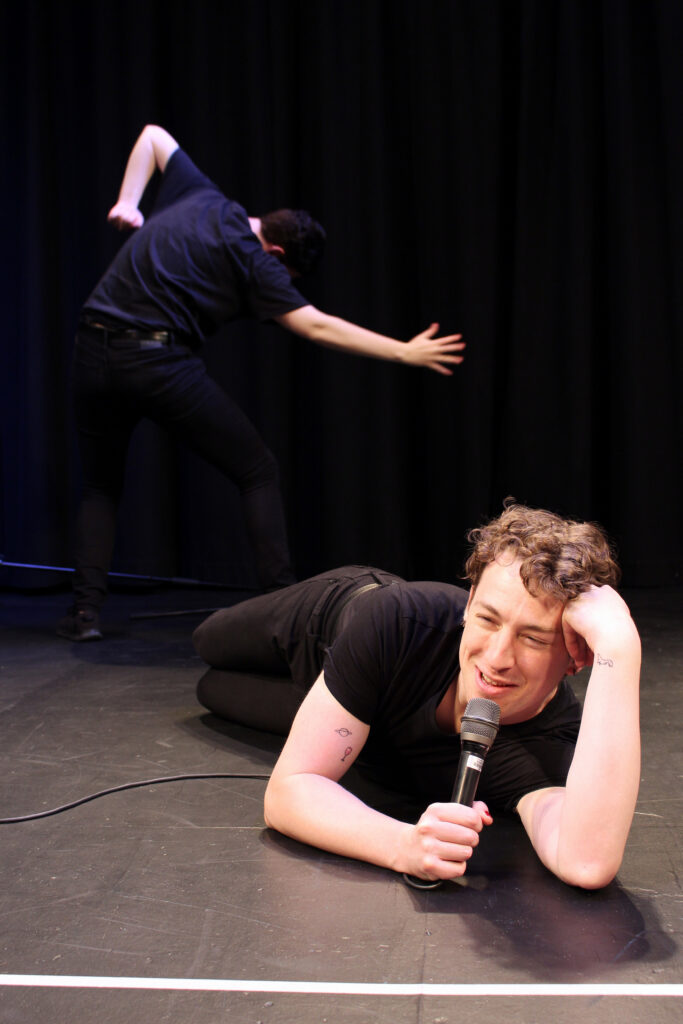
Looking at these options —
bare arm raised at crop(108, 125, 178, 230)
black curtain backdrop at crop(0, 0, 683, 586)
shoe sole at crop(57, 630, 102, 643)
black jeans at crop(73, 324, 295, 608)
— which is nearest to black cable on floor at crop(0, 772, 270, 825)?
black jeans at crop(73, 324, 295, 608)

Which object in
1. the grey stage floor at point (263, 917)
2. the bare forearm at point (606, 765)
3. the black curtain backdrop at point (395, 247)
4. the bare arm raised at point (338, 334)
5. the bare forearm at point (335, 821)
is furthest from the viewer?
the black curtain backdrop at point (395, 247)

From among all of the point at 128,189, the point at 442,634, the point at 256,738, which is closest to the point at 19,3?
the point at 128,189

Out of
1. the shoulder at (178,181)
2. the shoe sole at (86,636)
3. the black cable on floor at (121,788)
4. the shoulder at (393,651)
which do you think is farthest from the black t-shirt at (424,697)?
the shoulder at (178,181)

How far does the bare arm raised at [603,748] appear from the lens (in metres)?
1.24

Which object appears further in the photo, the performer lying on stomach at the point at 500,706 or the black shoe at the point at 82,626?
the black shoe at the point at 82,626

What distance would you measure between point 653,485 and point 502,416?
24.9 inches

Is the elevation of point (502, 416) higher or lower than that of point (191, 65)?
lower

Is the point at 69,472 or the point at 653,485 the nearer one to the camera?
the point at 653,485

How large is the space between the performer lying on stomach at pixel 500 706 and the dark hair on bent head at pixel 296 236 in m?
1.53

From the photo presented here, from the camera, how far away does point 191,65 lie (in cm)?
409

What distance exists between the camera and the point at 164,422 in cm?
289

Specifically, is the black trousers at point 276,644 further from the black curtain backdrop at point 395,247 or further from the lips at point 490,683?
the black curtain backdrop at point 395,247

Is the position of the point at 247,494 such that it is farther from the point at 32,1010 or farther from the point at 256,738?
the point at 32,1010

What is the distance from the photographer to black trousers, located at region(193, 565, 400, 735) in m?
1.85
